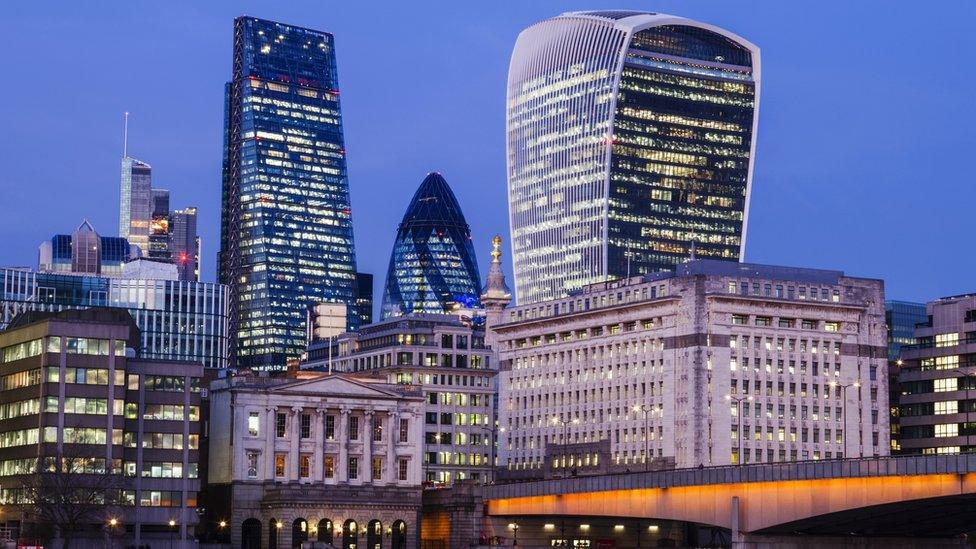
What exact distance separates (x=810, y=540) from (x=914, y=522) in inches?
419

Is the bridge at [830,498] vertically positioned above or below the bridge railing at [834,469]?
below

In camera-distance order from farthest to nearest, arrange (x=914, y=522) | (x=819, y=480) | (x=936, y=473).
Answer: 1. (x=914, y=522)
2. (x=819, y=480)
3. (x=936, y=473)

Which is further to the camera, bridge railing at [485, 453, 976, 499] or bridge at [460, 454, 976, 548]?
bridge at [460, 454, 976, 548]

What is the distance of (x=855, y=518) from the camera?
18700 cm

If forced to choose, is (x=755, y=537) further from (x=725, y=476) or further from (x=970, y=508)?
(x=970, y=508)

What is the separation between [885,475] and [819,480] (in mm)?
9298

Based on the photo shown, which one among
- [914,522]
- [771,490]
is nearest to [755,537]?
[771,490]

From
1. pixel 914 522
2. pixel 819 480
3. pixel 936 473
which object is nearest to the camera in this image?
pixel 936 473

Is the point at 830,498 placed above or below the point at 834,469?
below

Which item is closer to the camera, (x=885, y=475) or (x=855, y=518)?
(x=885, y=475)

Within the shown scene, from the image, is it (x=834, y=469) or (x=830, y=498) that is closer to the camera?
(x=834, y=469)

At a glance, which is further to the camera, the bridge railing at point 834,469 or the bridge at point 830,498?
the bridge at point 830,498

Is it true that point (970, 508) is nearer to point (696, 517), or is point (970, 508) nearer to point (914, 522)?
point (914, 522)

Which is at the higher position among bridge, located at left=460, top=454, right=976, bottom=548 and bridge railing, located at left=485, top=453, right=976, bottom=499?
bridge railing, located at left=485, top=453, right=976, bottom=499
